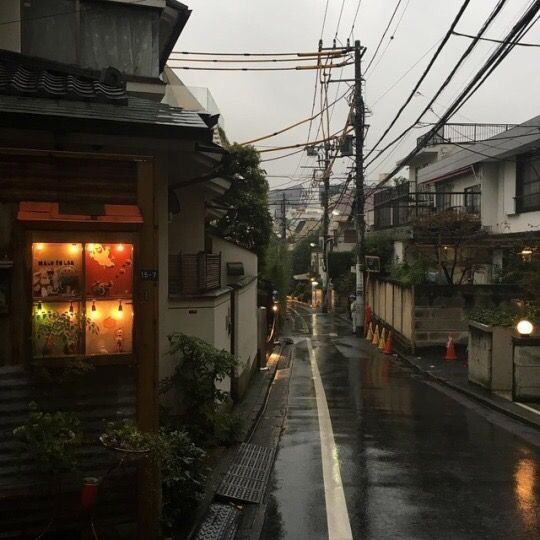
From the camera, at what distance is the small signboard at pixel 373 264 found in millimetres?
31562

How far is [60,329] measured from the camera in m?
5.11

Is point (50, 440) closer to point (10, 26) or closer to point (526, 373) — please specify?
point (10, 26)

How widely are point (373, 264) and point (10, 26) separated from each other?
80.7 feet

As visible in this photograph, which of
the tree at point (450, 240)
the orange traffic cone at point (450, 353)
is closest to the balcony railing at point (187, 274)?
the orange traffic cone at point (450, 353)

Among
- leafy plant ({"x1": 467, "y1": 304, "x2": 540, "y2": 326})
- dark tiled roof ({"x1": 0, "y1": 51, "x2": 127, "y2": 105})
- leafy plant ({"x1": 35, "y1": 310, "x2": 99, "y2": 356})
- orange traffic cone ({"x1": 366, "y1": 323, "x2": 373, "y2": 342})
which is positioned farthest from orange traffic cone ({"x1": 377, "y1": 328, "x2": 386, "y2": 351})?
leafy plant ({"x1": 35, "y1": 310, "x2": 99, "y2": 356})

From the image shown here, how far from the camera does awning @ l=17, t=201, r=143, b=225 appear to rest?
498 centimetres

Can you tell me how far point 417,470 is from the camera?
793 cm

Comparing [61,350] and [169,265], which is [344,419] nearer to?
[169,265]

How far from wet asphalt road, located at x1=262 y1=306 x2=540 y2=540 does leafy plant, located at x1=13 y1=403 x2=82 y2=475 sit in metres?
2.33

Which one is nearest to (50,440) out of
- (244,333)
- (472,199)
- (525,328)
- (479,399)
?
(244,333)

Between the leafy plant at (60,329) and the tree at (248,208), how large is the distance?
17.3 m

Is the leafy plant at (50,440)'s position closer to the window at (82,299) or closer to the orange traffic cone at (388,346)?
the window at (82,299)

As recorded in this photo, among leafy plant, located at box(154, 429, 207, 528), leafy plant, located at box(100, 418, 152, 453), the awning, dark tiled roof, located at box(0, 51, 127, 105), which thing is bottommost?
leafy plant, located at box(154, 429, 207, 528)

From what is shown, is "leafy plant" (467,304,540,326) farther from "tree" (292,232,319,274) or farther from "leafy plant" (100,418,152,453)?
"tree" (292,232,319,274)
